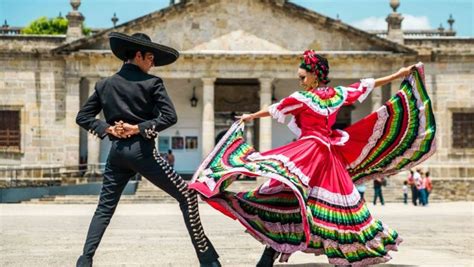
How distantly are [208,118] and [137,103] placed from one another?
24372mm

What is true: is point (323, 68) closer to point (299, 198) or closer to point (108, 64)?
point (299, 198)

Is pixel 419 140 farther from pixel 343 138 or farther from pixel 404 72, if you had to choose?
pixel 343 138

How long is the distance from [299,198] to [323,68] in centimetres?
132

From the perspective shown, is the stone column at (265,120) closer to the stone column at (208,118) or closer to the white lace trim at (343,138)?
the stone column at (208,118)

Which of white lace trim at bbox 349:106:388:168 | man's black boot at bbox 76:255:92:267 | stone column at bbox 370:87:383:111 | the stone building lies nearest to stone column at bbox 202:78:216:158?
the stone building

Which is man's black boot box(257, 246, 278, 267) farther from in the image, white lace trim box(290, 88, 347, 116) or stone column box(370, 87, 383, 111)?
stone column box(370, 87, 383, 111)

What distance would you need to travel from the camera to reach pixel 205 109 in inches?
1206

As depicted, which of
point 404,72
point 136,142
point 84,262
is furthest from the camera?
point 404,72

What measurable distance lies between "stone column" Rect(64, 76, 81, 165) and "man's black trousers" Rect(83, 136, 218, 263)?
2494cm

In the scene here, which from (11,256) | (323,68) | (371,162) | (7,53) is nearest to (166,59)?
(323,68)

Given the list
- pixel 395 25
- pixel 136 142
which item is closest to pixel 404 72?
pixel 136 142

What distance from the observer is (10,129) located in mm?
31203

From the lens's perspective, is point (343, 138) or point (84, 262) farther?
point (343, 138)

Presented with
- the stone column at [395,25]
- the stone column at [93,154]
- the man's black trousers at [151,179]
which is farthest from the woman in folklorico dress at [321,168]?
the stone column at [395,25]
